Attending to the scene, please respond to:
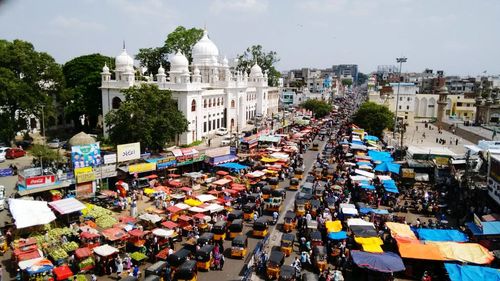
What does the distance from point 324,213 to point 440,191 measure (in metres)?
12.0

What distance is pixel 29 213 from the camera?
18328 millimetres

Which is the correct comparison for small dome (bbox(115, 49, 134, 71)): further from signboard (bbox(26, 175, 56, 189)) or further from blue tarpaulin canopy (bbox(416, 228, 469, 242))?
blue tarpaulin canopy (bbox(416, 228, 469, 242))

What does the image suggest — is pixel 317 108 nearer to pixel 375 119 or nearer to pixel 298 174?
pixel 375 119

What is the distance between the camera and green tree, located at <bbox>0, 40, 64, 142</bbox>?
116ft

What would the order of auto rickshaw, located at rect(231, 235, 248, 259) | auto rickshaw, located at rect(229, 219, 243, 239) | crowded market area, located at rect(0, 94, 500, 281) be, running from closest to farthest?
crowded market area, located at rect(0, 94, 500, 281), auto rickshaw, located at rect(231, 235, 248, 259), auto rickshaw, located at rect(229, 219, 243, 239)

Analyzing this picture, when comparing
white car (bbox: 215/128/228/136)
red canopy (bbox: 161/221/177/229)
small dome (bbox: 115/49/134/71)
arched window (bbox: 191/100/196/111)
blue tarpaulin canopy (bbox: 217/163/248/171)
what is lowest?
red canopy (bbox: 161/221/177/229)

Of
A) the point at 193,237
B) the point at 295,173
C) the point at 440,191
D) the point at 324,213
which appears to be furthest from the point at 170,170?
the point at 440,191

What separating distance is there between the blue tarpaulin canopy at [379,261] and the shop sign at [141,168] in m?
17.3

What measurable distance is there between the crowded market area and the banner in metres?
0.12

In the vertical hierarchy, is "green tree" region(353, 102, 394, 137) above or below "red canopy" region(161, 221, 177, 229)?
above

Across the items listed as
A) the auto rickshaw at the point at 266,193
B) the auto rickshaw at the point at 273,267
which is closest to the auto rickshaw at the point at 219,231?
the auto rickshaw at the point at 273,267

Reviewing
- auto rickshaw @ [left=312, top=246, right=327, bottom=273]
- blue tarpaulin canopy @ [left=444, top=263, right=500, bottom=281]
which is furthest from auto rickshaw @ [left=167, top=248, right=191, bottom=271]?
blue tarpaulin canopy @ [left=444, top=263, right=500, bottom=281]

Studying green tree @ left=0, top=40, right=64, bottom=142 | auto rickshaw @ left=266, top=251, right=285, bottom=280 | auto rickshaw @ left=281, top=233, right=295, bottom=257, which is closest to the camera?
auto rickshaw @ left=266, top=251, right=285, bottom=280


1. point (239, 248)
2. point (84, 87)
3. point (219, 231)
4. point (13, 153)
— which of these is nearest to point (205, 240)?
point (219, 231)
